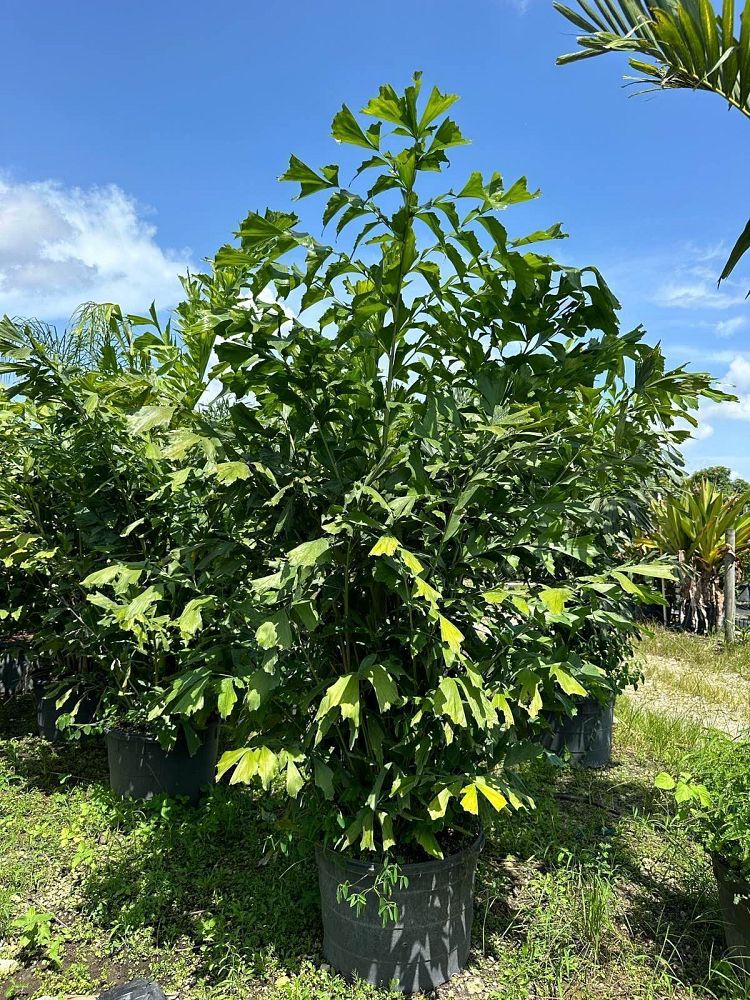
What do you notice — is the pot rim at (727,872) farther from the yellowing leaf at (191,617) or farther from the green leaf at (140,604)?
the green leaf at (140,604)

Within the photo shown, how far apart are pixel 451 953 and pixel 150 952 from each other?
3.28 ft

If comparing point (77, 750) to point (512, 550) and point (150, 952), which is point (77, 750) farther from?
point (512, 550)

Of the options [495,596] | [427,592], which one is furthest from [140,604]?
[495,596]

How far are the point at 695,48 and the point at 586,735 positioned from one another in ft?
10.7

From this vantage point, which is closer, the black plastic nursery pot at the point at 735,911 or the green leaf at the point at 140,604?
the green leaf at the point at 140,604

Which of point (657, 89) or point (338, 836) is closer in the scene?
point (338, 836)

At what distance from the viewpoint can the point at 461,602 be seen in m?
1.96

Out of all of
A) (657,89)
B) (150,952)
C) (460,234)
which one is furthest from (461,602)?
(657,89)

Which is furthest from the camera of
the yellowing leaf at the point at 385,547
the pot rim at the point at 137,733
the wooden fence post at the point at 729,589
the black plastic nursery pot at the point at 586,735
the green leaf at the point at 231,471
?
the wooden fence post at the point at 729,589

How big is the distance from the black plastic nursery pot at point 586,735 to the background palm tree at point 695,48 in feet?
7.60

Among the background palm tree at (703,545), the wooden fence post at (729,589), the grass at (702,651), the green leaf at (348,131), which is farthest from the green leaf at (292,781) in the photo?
the background palm tree at (703,545)

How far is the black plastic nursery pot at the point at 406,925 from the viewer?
6.70ft

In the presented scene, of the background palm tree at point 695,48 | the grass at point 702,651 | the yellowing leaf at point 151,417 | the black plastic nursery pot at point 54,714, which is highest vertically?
the background palm tree at point 695,48

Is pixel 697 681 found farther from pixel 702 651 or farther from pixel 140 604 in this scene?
pixel 140 604
